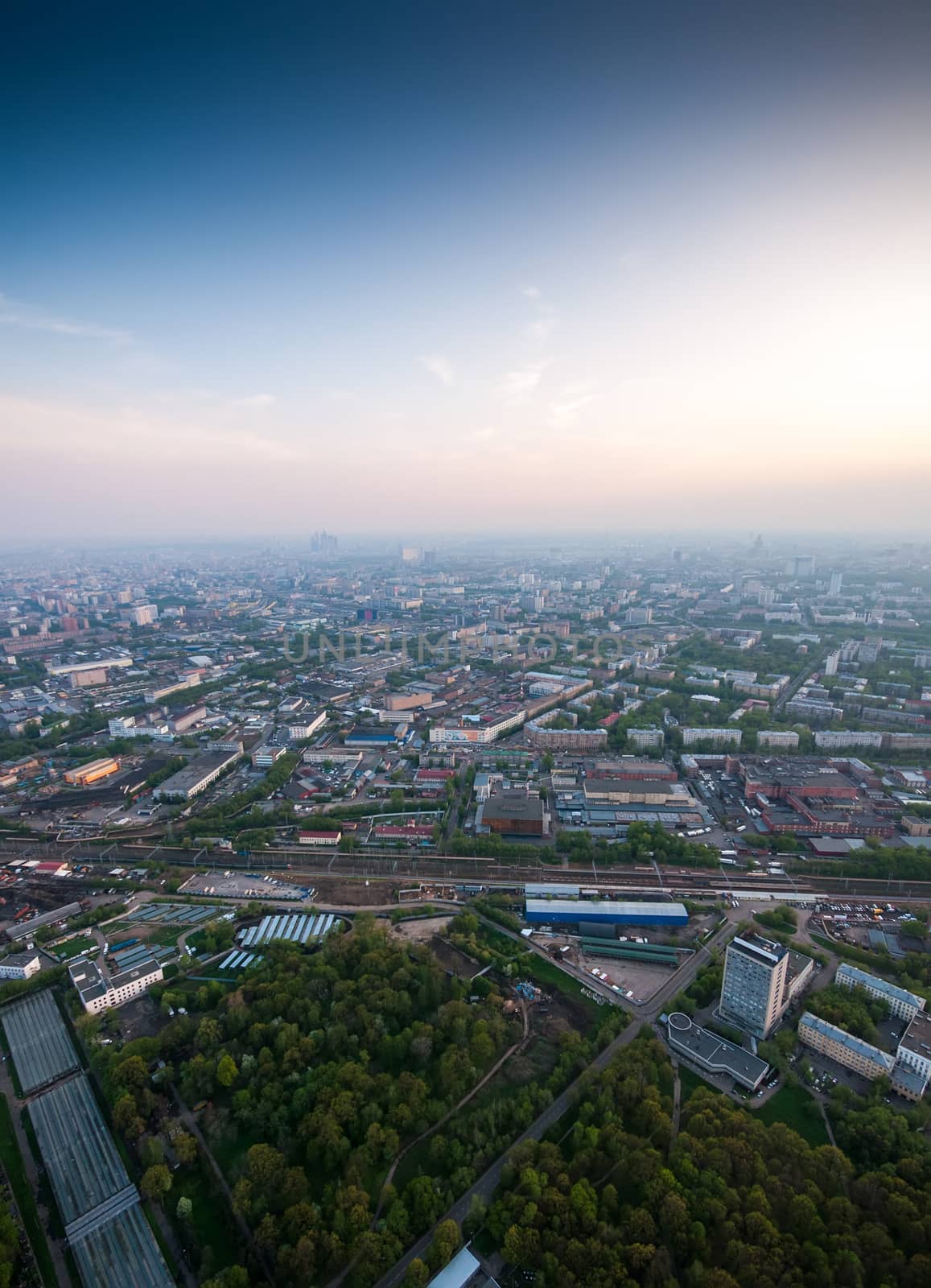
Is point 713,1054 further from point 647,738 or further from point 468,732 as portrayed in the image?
point 468,732

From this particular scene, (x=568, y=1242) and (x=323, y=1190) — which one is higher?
(x=568, y=1242)

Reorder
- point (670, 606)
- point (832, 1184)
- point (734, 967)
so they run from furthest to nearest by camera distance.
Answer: point (670, 606) < point (734, 967) < point (832, 1184)

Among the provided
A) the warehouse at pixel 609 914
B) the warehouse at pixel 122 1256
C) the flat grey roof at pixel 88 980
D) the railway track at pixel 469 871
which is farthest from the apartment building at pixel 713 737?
the warehouse at pixel 122 1256

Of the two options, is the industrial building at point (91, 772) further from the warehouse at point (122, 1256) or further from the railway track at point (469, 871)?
the warehouse at point (122, 1256)

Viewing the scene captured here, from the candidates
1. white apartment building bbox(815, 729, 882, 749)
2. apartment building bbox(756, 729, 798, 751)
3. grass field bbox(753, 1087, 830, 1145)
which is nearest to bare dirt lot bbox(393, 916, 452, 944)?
grass field bbox(753, 1087, 830, 1145)

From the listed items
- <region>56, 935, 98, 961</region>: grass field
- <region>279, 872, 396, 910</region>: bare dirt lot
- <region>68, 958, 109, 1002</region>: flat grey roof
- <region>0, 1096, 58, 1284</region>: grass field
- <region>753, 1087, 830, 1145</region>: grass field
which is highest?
<region>753, 1087, 830, 1145</region>: grass field

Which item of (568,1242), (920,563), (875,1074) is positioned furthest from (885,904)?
(920,563)

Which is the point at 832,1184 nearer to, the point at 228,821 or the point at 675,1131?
the point at 675,1131

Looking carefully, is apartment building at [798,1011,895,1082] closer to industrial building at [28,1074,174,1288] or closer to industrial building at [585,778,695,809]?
industrial building at [585,778,695,809]
